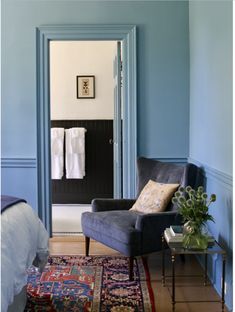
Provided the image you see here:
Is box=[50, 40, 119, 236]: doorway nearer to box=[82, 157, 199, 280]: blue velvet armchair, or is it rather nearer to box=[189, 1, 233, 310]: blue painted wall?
box=[82, 157, 199, 280]: blue velvet armchair

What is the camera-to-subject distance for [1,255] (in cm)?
191

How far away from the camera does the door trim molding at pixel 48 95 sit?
430cm

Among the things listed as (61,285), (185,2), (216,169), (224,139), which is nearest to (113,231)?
(61,285)

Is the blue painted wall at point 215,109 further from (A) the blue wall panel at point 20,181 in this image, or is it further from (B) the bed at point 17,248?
(A) the blue wall panel at point 20,181

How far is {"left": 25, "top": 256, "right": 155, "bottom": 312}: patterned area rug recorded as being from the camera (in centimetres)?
276

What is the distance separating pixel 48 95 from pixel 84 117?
1862 millimetres

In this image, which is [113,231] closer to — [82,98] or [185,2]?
[185,2]

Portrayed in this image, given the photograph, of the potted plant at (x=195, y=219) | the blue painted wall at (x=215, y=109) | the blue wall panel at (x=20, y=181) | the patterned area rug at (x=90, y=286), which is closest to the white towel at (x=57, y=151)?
the blue wall panel at (x=20, y=181)

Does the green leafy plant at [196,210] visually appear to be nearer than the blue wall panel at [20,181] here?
Yes

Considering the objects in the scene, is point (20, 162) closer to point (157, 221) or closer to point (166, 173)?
point (166, 173)

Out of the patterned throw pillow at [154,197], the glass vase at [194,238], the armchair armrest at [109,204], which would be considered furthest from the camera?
the armchair armrest at [109,204]

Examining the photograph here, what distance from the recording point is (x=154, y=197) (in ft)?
11.8

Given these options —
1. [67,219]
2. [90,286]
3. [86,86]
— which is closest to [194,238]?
[90,286]

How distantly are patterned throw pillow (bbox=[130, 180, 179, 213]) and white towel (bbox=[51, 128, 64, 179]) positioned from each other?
2513 mm
